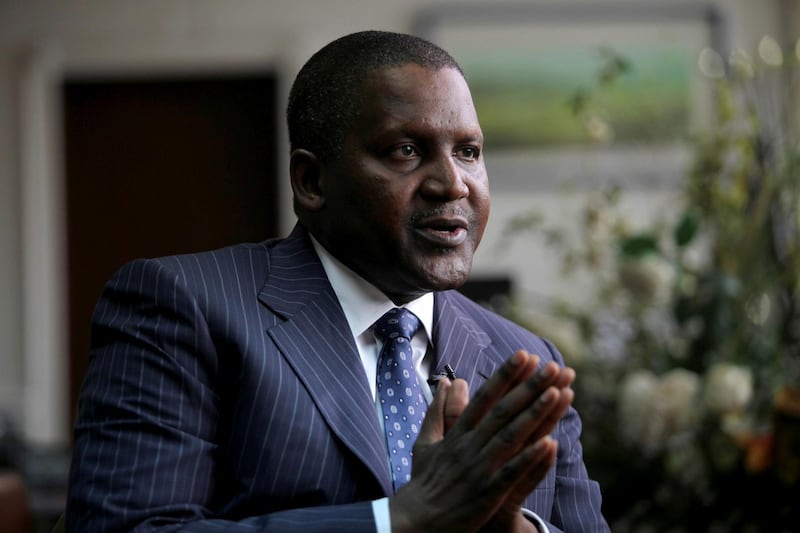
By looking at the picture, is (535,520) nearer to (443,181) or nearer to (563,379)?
(563,379)

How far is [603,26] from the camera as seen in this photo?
5.69m

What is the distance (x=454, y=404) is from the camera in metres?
1.20

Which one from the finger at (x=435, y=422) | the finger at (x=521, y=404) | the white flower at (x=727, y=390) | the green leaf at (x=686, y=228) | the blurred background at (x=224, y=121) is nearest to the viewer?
the finger at (x=521, y=404)

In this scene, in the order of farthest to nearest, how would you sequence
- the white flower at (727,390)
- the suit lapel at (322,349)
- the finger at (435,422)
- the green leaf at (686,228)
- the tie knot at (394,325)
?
the green leaf at (686,228), the white flower at (727,390), the tie knot at (394,325), the suit lapel at (322,349), the finger at (435,422)

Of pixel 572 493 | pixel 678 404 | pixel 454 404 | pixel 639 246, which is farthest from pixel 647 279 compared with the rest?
pixel 454 404

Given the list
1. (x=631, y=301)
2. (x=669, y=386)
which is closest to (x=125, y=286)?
(x=669, y=386)

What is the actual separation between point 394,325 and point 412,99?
0.93 feet

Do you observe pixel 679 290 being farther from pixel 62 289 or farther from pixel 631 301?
pixel 62 289

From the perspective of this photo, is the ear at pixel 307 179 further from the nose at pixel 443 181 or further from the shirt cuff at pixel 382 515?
the shirt cuff at pixel 382 515

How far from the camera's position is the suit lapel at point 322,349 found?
1297 millimetres

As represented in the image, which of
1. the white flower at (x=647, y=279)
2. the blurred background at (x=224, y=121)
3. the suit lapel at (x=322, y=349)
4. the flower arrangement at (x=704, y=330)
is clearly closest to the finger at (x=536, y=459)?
the suit lapel at (x=322, y=349)

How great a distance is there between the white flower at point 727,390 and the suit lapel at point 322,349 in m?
1.23

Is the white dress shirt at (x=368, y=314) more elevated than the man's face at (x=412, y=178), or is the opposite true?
the man's face at (x=412, y=178)

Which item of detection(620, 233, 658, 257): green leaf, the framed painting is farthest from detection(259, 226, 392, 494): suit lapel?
the framed painting
